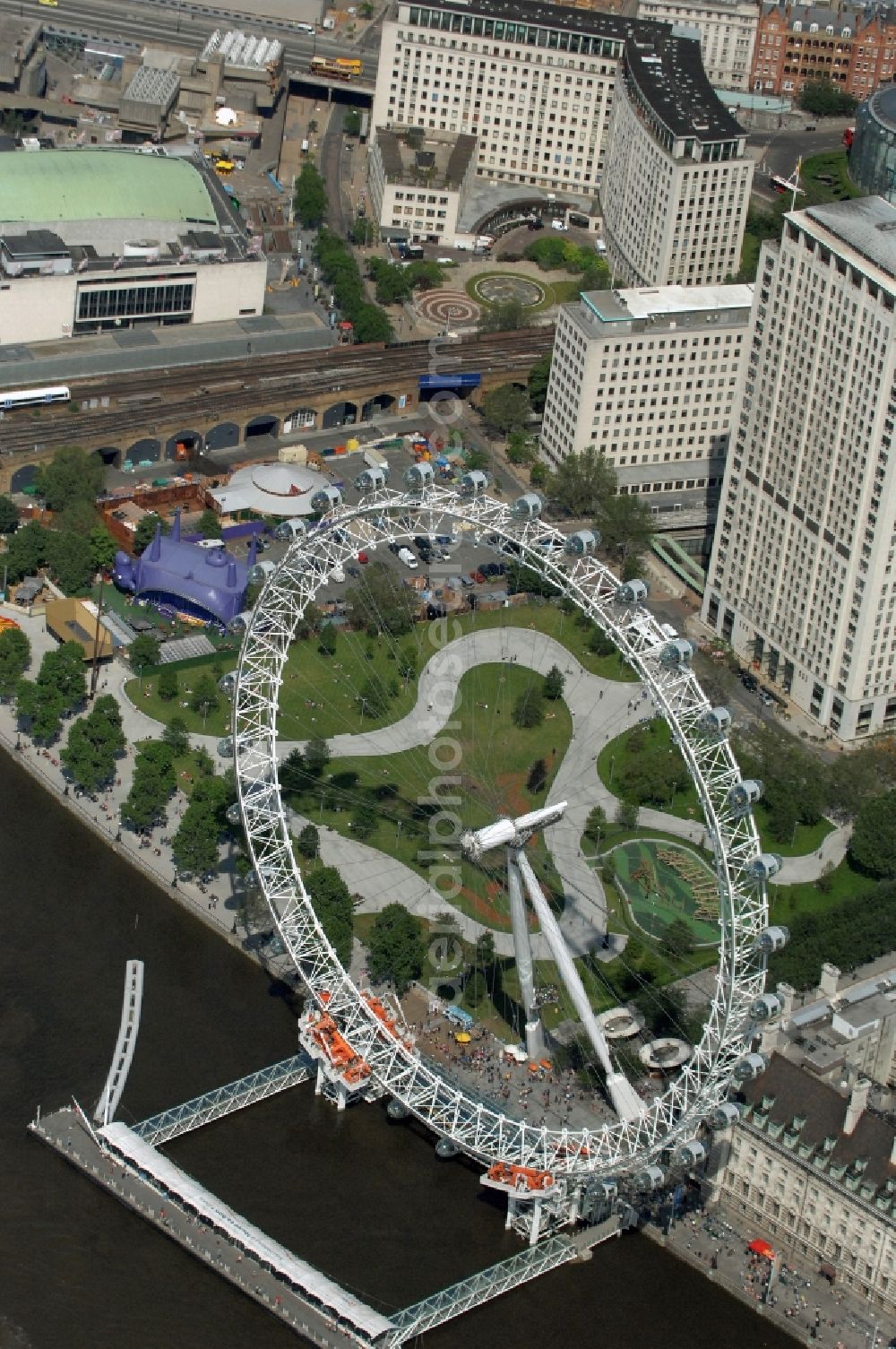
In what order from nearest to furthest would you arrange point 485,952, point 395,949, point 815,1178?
point 815,1178
point 395,949
point 485,952

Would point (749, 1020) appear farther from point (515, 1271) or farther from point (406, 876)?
point (406, 876)

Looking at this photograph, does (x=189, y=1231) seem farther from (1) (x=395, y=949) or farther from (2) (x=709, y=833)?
(2) (x=709, y=833)

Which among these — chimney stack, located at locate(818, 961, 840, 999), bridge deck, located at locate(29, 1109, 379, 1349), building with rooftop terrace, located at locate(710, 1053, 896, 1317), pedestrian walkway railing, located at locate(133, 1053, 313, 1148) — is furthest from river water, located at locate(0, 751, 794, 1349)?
chimney stack, located at locate(818, 961, 840, 999)

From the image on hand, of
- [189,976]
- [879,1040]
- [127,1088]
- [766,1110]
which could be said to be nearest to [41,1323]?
[127,1088]

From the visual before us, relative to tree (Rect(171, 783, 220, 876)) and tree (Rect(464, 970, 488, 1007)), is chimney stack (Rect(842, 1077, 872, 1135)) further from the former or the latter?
tree (Rect(171, 783, 220, 876))

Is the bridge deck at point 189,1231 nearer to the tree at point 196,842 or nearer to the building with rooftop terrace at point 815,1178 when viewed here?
the tree at point 196,842

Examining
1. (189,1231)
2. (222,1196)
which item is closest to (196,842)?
(222,1196)
